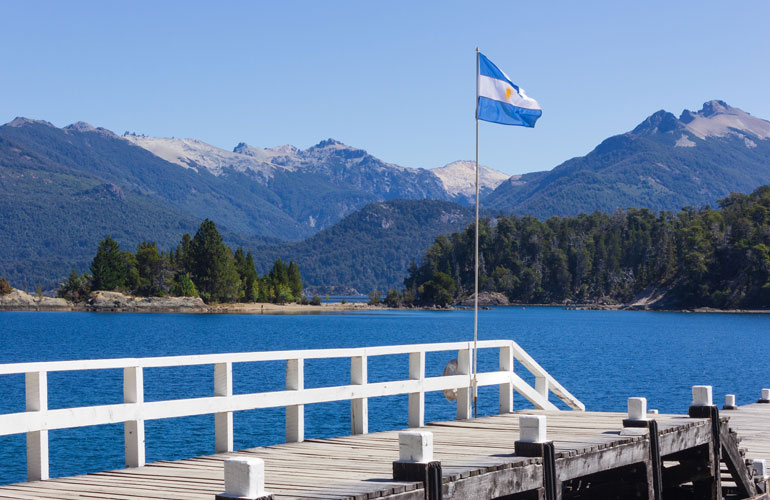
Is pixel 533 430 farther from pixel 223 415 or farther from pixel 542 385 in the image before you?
pixel 542 385

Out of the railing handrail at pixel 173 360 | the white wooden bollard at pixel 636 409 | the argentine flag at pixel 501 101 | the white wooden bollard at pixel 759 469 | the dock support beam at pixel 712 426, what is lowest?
the white wooden bollard at pixel 759 469

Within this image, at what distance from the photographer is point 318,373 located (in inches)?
2397

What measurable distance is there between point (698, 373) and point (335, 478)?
6117cm

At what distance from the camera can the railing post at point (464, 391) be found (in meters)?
14.7

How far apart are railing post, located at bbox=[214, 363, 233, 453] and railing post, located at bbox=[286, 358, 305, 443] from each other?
0.87 metres

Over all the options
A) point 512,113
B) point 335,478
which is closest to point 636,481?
point 335,478

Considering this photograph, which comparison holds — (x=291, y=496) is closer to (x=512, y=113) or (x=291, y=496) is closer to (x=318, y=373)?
(x=512, y=113)

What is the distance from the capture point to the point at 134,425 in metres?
10.2

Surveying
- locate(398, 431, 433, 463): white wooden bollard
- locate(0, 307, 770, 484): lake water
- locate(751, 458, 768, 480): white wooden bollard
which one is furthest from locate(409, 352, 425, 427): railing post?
locate(0, 307, 770, 484): lake water

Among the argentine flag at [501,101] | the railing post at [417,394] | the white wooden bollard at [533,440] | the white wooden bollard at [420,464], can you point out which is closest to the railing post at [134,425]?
the white wooden bollard at [420,464]

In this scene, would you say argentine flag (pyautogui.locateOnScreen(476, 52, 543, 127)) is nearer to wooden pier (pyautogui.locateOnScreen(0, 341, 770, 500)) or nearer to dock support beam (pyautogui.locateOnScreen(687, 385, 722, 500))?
wooden pier (pyautogui.locateOnScreen(0, 341, 770, 500))

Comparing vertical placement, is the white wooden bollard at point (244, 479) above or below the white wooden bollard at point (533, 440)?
above

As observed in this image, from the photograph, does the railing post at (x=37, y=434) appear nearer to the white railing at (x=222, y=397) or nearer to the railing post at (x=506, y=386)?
the white railing at (x=222, y=397)

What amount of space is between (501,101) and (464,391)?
6.01 m
